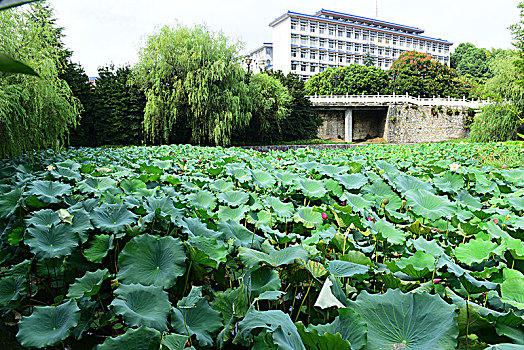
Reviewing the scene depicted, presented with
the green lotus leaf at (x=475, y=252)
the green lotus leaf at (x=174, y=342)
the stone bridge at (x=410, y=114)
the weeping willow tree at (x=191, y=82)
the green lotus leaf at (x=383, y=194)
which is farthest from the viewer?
the stone bridge at (x=410, y=114)

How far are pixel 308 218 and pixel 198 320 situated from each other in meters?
0.80

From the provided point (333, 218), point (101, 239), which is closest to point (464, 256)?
point (333, 218)

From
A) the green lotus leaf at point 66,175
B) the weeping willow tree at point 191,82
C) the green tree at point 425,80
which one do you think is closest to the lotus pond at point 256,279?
the green lotus leaf at point 66,175

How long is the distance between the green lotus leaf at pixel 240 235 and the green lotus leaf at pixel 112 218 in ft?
1.18

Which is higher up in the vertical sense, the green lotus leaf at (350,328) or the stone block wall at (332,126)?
the stone block wall at (332,126)

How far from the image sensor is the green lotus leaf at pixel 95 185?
6.36 feet

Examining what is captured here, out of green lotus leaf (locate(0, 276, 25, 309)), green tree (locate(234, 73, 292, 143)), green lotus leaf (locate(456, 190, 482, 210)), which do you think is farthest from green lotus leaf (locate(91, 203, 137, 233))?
green tree (locate(234, 73, 292, 143))

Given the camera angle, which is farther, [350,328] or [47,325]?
[47,325]

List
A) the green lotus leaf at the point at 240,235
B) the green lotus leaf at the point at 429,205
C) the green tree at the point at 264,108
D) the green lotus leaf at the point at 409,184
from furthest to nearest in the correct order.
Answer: the green tree at the point at 264,108 < the green lotus leaf at the point at 409,184 < the green lotus leaf at the point at 429,205 < the green lotus leaf at the point at 240,235

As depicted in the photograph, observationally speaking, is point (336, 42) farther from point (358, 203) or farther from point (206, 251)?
point (206, 251)

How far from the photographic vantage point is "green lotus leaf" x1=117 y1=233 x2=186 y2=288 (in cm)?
94

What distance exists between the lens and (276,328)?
0.57 metres

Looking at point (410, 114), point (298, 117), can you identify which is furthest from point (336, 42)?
point (298, 117)

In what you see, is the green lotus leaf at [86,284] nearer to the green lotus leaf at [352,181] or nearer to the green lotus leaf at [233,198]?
the green lotus leaf at [233,198]
